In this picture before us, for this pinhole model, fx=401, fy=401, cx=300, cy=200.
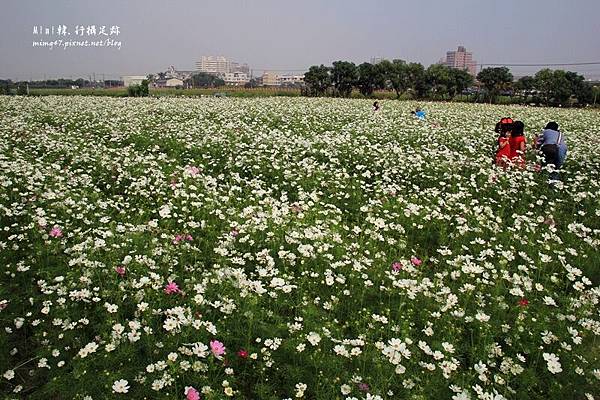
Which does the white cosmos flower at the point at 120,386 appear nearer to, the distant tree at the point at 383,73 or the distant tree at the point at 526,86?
the distant tree at the point at 526,86

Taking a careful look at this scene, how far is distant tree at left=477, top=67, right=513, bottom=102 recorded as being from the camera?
149ft

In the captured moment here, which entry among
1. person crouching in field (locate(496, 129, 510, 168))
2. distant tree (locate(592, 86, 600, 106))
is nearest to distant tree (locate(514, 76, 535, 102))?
distant tree (locate(592, 86, 600, 106))

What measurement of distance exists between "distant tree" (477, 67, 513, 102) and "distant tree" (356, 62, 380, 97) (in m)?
12.1

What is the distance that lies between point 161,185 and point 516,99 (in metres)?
46.1

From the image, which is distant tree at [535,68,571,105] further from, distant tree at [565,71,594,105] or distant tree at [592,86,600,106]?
distant tree at [592,86,600,106]

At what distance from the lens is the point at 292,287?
333 cm

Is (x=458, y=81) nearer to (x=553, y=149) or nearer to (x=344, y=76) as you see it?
(x=344, y=76)

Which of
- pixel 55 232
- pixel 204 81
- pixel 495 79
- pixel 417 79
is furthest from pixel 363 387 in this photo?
pixel 204 81

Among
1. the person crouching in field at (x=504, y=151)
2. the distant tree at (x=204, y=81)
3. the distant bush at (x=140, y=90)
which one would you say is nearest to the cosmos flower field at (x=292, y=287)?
the person crouching in field at (x=504, y=151)

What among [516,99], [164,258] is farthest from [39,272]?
[516,99]

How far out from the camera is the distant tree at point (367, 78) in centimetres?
5025

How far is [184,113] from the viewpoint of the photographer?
47.9ft

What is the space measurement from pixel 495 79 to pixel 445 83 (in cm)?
583

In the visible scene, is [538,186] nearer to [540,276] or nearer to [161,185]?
[540,276]
